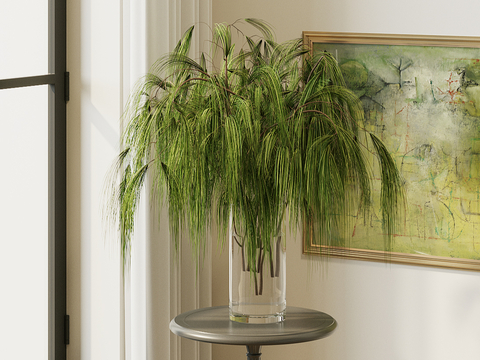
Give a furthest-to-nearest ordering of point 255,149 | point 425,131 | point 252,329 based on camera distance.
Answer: point 425,131
point 252,329
point 255,149

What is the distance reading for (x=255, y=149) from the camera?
1.31 m

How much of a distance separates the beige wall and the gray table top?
1.71 ft

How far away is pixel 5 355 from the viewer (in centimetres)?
212

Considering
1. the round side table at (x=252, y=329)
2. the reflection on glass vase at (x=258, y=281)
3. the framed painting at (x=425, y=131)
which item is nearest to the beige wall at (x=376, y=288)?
the framed painting at (x=425, y=131)

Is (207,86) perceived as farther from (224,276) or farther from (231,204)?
(224,276)

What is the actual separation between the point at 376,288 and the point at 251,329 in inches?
33.3

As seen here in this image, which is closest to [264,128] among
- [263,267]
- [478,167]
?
[263,267]

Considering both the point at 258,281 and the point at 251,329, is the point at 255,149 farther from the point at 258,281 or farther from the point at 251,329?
the point at 251,329

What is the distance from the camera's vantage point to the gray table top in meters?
1.37

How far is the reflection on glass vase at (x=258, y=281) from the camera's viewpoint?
1453mm

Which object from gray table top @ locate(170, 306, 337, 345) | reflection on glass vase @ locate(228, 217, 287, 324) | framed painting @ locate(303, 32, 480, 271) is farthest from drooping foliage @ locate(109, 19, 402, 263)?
framed painting @ locate(303, 32, 480, 271)

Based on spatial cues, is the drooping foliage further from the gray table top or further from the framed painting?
the framed painting

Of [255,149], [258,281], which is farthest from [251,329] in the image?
[255,149]

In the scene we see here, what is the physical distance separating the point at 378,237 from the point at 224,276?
0.70 metres
